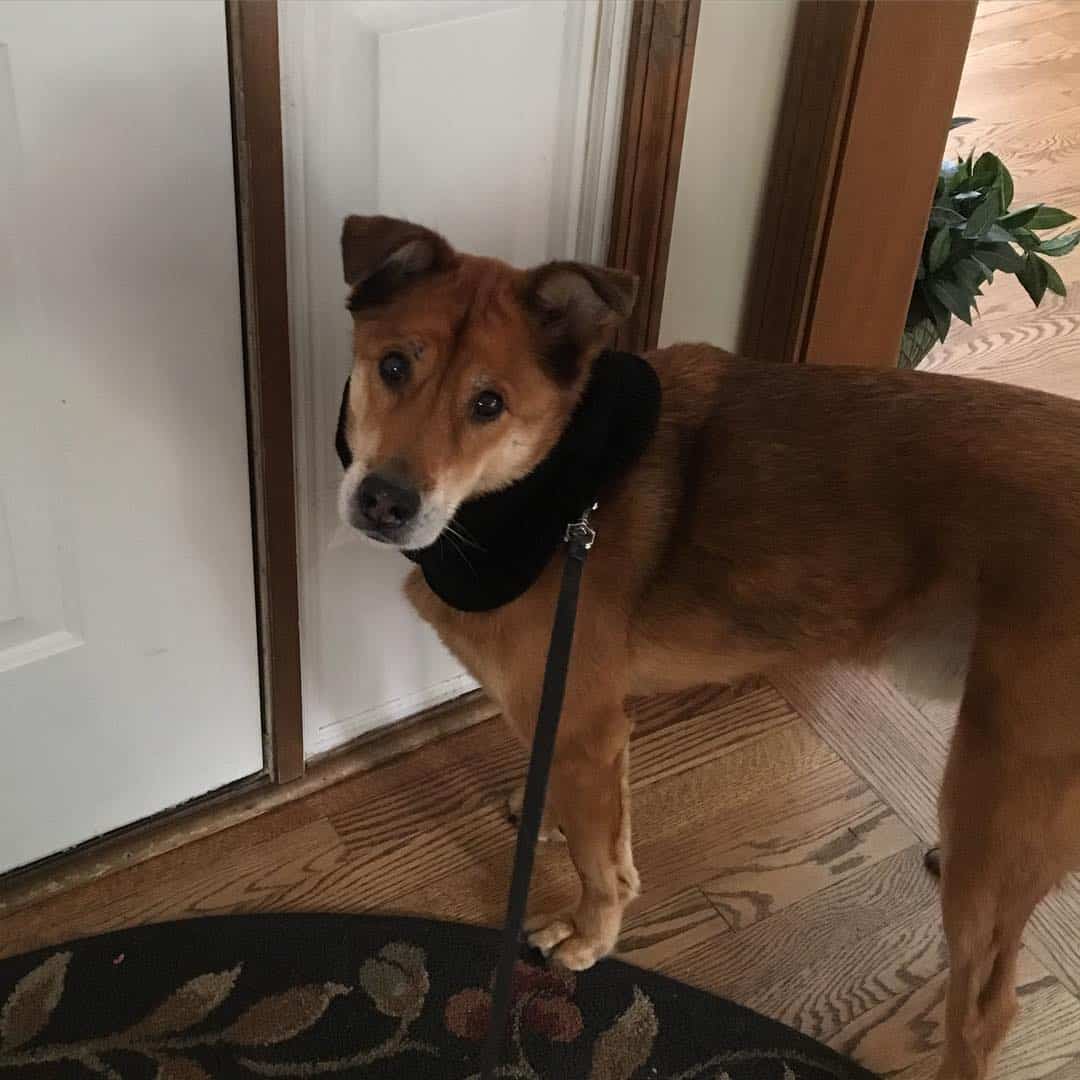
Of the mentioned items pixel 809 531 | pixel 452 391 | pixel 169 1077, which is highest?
pixel 452 391

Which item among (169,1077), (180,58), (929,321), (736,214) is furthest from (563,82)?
(169,1077)

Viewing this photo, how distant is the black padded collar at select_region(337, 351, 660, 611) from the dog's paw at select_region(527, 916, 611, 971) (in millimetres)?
593

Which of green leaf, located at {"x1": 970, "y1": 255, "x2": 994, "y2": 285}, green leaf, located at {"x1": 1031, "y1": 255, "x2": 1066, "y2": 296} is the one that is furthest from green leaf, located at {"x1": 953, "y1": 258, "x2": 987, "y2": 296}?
green leaf, located at {"x1": 1031, "y1": 255, "x2": 1066, "y2": 296}

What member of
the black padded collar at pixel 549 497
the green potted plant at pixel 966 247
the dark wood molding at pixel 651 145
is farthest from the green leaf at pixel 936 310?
the black padded collar at pixel 549 497

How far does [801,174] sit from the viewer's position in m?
1.79

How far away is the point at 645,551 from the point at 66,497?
29.5 inches

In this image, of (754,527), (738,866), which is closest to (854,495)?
(754,527)

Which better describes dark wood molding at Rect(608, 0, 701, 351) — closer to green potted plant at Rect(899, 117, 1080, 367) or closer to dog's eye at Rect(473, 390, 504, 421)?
dog's eye at Rect(473, 390, 504, 421)

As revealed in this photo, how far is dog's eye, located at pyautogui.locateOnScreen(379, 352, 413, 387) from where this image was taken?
1.32m

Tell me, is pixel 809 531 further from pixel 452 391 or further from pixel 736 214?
pixel 736 214

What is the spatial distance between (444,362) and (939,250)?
4.18 ft

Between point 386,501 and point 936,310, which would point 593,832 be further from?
point 936,310

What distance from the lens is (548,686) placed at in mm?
1205

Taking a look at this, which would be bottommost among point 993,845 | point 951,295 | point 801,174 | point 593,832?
point 593,832
